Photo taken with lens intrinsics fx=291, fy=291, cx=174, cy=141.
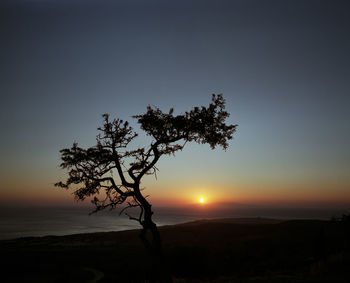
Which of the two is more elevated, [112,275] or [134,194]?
[134,194]

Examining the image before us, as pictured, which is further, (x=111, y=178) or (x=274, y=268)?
(x=274, y=268)

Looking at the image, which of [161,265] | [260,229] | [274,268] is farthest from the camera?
[260,229]

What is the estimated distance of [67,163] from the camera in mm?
15719

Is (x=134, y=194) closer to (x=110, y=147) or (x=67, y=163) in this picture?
(x=110, y=147)

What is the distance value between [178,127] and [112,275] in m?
14.5

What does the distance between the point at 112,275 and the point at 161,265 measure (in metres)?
10.6

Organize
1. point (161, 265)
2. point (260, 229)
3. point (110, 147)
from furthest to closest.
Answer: point (260, 229)
point (110, 147)
point (161, 265)

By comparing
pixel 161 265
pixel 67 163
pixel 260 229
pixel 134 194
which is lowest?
pixel 260 229

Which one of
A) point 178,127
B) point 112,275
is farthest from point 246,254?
point 178,127

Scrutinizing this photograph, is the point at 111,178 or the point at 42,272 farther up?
the point at 111,178

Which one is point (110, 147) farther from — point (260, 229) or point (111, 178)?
point (260, 229)

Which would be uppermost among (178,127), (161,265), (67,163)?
(178,127)

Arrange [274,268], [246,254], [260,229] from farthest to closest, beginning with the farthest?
[260,229], [246,254], [274,268]

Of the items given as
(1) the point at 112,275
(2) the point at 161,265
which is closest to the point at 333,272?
(2) the point at 161,265
